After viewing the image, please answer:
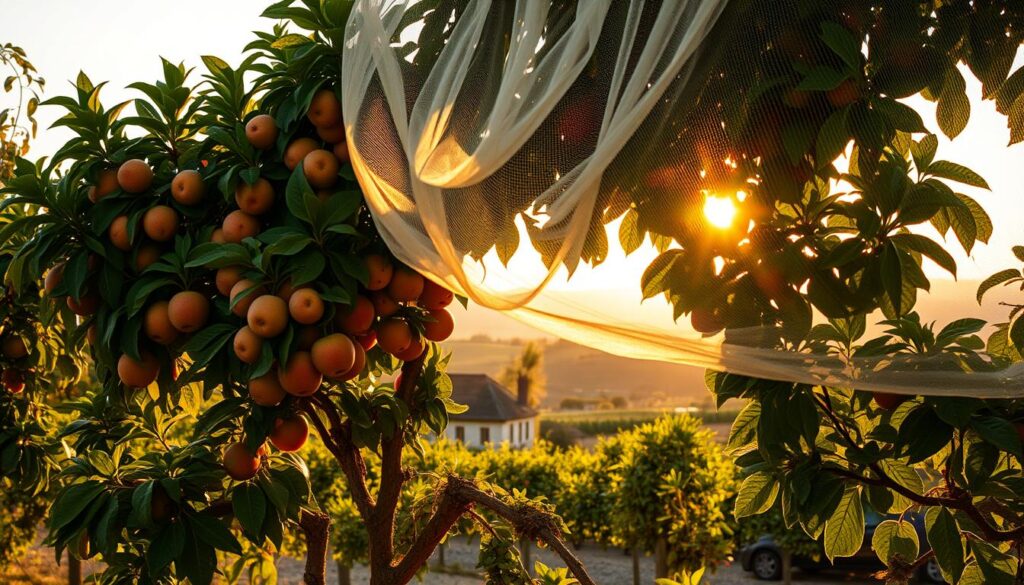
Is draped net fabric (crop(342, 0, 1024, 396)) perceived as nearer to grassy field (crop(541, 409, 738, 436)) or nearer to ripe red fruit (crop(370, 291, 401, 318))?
ripe red fruit (crop(370, 291, 401, 318))

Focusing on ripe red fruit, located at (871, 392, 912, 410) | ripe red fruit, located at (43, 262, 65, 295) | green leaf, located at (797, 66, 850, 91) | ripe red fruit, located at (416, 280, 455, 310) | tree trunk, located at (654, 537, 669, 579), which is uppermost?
green leaf, located at (797, 66, 850, 91)

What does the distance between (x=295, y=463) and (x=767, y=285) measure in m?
1.16

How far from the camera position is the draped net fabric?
113 cm

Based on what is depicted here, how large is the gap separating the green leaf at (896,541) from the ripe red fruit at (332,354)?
3.65ft

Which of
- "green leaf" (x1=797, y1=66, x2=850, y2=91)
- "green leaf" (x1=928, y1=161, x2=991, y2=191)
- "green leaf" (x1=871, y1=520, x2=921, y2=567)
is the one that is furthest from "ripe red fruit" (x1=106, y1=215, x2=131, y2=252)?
"green leaf" (x1=871, y1=520, x2=921, y2=567)

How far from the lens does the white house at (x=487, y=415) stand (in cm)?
1812

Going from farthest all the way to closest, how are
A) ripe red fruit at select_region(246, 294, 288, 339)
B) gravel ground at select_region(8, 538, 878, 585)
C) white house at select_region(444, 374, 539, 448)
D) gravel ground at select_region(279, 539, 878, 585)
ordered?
white house at select_region(444, 374, 539, 448), gravel ground at select_region(279, 539, 878, 585), gravel ground at select_region(8, 538, 878, 585), ripe red fruit at select_region(246, 294, 288, 339)

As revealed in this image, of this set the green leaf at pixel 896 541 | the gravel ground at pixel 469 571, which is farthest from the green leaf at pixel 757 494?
the gravel ground at pixel 469 571

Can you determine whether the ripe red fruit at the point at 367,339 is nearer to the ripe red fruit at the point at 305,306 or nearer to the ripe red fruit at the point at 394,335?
the ripe red fruit at the point at 394,335

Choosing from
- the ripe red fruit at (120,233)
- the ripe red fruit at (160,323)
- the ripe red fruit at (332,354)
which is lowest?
the ripe red fruit at (332,354)

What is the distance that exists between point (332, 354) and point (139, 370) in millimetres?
407

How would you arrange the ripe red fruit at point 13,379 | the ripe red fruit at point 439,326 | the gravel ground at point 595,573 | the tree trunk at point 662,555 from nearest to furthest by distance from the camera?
the ripe red fruit at point 439,326 < the ripe red fruit at point 13,379 < the tree trunk at point 662,555 < the gravel ground at point 595,573

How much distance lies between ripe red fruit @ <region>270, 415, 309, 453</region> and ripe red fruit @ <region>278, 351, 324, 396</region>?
0.23 m

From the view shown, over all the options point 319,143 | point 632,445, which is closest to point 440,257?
point 319,143
